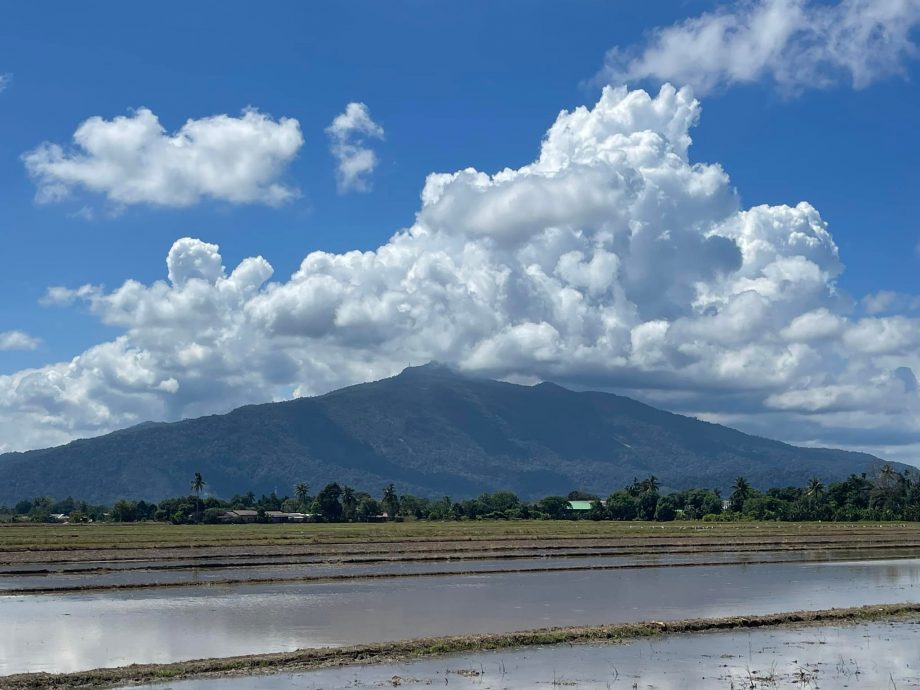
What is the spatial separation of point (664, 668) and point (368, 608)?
15.1m

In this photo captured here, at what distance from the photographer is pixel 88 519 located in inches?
7859

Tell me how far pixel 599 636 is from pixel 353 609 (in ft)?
37.3

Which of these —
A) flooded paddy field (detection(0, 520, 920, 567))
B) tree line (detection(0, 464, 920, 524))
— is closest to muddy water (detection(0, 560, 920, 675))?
flooded paddy field (detection(0, 520, 920, 567))

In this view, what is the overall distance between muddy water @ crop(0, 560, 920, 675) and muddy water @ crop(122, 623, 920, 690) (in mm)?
4407

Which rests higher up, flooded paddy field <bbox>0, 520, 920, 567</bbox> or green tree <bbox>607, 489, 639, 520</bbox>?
flooded paddy field <bbox>0, 520, 920, 567</bbox>

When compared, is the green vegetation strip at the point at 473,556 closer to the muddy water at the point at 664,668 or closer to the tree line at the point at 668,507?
the muddy water at the point at 664,668

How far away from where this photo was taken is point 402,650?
26.2m

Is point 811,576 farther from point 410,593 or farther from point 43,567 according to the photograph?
point 43,567

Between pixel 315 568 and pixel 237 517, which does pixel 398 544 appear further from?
pixel 237 517

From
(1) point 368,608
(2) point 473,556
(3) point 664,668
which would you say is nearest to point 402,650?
→ (3) point 664,668

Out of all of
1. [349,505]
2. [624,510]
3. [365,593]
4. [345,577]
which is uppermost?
[365,593]

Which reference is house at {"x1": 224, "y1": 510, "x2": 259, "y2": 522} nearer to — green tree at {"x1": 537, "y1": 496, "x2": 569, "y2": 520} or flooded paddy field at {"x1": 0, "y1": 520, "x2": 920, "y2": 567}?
green tree at {"x1": 537, "y1": 496, "x2": 569, "y2": 520}

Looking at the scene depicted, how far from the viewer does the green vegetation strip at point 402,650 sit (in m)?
22.8

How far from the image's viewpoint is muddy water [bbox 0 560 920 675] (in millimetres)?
28281
